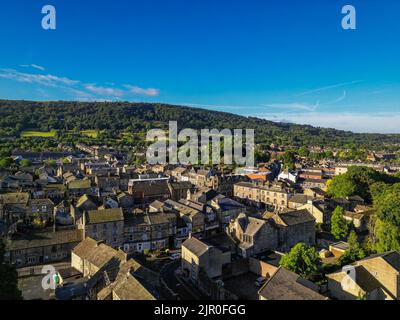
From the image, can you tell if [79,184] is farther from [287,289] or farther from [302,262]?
[287,289]

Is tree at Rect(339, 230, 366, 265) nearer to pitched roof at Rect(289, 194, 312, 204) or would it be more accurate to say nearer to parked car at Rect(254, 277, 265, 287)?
parked car at Rect(254, 277, 265, 287)

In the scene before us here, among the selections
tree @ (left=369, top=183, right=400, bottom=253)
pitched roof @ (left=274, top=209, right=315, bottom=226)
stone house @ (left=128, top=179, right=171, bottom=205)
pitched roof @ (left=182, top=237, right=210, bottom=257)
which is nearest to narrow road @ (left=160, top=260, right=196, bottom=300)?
pitched roof @ (left=182, top=237, right=210, bottom=257)

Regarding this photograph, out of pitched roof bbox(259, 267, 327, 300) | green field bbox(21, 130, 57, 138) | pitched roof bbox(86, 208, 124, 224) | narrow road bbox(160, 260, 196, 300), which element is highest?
green field bbox(21, 130, 57, 138)

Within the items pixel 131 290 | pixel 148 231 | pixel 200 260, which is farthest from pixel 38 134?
pixel 131 290

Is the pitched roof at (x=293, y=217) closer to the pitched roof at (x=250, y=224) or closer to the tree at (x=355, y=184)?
the pitched roof at (x=250, y=224)

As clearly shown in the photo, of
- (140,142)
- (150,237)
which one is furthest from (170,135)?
(150,237)

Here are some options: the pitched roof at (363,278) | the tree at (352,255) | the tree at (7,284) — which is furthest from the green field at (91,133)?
the pitched roof at (363,278)
